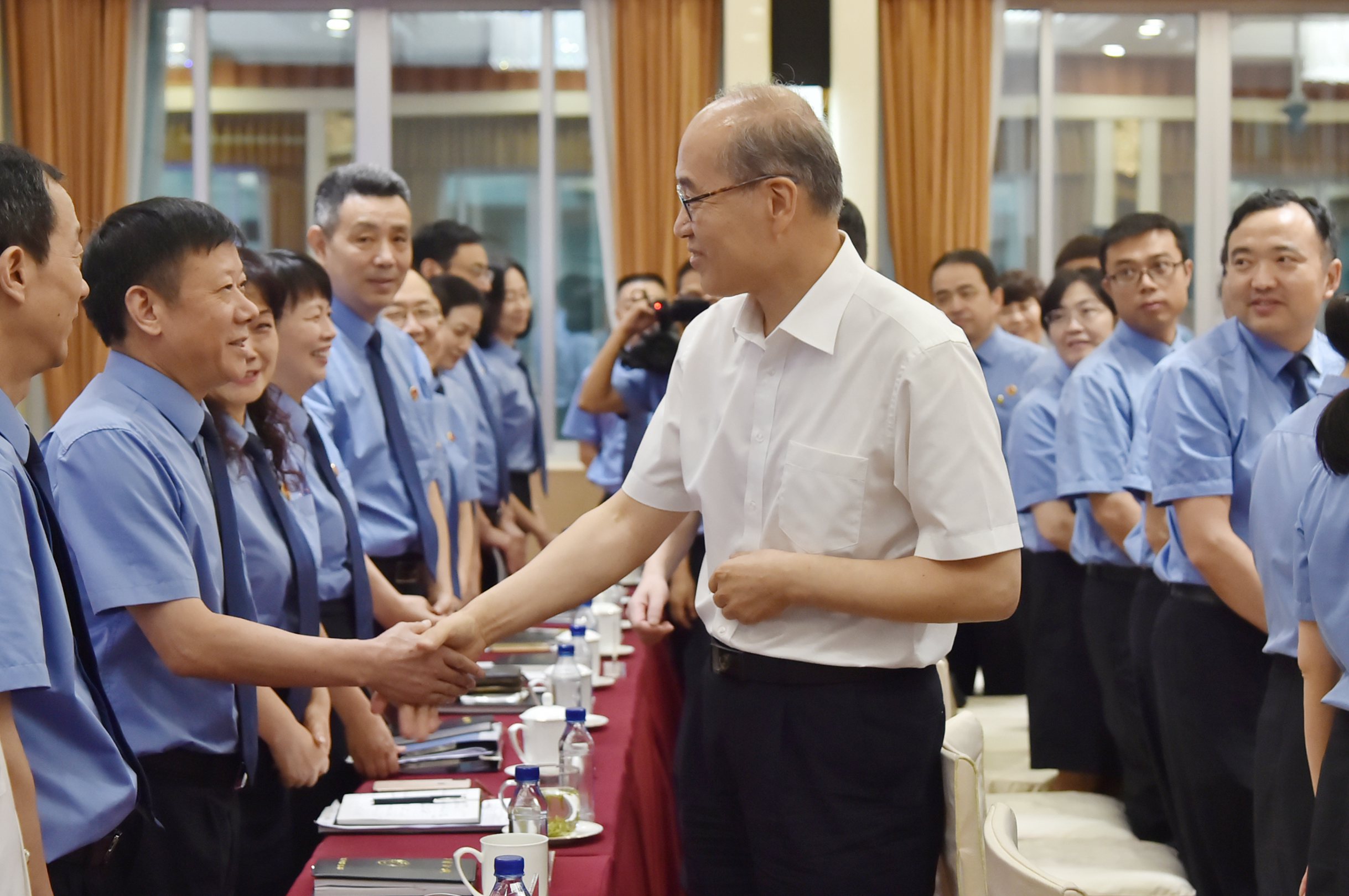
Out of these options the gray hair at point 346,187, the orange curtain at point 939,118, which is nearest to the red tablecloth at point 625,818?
the gray hair at point 346,187

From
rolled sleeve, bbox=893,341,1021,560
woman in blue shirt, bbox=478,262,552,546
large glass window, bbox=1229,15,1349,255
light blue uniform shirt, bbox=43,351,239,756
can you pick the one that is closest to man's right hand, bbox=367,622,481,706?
light blue uniform shirt, bbox=43,351,239,756

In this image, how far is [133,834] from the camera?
171 centimetres

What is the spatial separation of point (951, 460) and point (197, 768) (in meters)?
1.11

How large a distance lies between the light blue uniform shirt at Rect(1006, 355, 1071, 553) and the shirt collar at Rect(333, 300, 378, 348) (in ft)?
6.28

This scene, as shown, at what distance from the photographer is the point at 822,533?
5.36 feet

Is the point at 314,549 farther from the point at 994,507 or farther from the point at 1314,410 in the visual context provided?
the point at 1314,410

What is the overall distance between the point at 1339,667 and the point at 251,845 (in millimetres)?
1624

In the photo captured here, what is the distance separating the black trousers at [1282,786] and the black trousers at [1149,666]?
759 millimetres

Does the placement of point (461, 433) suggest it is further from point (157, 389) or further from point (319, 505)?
point (157, 389)

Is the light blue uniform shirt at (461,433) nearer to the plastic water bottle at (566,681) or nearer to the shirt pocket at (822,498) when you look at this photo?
the plastic water bottle at (566,681)

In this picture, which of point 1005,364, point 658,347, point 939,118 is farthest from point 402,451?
point 939,118

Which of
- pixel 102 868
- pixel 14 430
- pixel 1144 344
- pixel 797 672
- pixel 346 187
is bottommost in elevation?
pixel 102 868

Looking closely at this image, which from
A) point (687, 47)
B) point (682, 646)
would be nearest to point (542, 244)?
point (687, 47)

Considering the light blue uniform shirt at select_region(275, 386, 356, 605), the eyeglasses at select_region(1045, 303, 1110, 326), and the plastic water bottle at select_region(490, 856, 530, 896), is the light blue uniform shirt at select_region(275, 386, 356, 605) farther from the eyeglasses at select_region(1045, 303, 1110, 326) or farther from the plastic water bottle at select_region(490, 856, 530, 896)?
the eyeglasses at select_region(1045, 303, 1110, 326)
